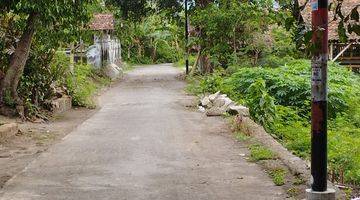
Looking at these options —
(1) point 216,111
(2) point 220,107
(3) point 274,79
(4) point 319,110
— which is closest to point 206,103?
(2) point 220,107

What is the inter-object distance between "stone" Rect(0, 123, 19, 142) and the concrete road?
1117 millimetres

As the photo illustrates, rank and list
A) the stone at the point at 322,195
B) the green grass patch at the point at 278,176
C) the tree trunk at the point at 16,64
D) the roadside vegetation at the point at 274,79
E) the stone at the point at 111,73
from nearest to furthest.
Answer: the stone at the point at 322,195 < the green grass patch at the point at 278,176 < the roadside vegetation at the point at 274,79 < the tree trunk at the point at 16,64 < the stone at the point at 111,73

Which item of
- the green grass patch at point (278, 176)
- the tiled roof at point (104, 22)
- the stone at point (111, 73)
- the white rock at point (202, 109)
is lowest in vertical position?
the green grass patch at point (278, 176)

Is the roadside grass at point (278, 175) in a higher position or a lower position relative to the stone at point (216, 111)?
lower

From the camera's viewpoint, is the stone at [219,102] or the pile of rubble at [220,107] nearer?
the pile of rubble at [220,107]

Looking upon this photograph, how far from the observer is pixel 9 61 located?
13.9 m

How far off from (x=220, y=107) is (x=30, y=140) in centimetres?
557

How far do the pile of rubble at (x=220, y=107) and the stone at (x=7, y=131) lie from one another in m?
5.21

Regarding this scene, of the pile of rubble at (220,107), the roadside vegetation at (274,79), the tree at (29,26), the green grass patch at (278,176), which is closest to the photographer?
the green grass patch at (278,176)

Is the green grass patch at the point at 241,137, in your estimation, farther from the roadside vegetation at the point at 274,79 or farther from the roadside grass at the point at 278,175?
the roadside grass at the point at 278,175

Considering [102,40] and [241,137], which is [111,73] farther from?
Result: [241,137]

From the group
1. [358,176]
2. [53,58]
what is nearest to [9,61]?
[53,58]

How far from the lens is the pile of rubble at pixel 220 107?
1331 centimetres

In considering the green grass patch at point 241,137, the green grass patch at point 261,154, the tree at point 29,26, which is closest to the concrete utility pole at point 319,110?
the green grass patch at point 261,154
